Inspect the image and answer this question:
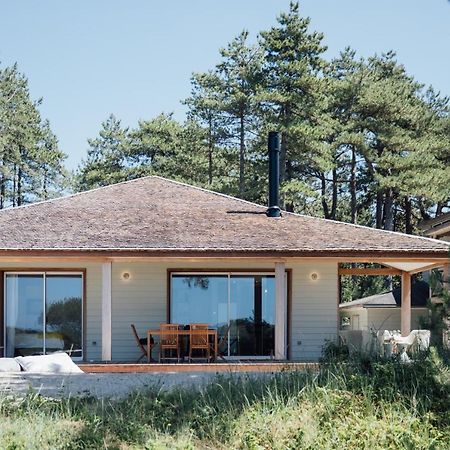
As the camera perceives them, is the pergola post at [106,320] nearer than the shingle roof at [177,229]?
Yes

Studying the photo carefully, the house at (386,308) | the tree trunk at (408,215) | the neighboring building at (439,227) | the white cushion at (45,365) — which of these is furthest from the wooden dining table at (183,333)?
the tree trunk at (408,215)

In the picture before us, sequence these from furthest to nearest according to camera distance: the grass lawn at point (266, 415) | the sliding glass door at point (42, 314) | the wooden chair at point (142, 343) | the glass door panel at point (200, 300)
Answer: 1. the glass door panel at point (200, 300)
2. the sliding glass door at point (42, 314)
3. the wooden chair at point (142, 343)
4. the grass lawn at point (266, 415)

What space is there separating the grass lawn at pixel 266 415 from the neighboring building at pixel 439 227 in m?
19.9

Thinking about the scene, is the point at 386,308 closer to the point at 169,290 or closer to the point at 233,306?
the point at 233,306

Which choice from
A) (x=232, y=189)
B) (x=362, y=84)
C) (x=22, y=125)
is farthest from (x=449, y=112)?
(x=22, y=125)

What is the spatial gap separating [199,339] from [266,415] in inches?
325

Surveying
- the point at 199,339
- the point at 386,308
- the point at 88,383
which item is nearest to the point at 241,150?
the point at 386,308

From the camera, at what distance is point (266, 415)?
877 cm

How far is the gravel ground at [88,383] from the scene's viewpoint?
10.1 meters

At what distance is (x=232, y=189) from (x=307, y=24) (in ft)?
24.6

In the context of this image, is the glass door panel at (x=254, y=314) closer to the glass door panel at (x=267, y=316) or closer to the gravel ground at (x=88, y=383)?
the glass door panel at (x=267, y=316)

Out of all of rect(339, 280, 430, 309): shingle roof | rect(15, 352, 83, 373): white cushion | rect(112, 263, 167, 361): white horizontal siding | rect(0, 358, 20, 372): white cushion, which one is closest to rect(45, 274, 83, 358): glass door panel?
rect(112, 263, 167, 361): white horizontal siding

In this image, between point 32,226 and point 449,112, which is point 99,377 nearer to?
point 32,226

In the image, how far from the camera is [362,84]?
37.3m
